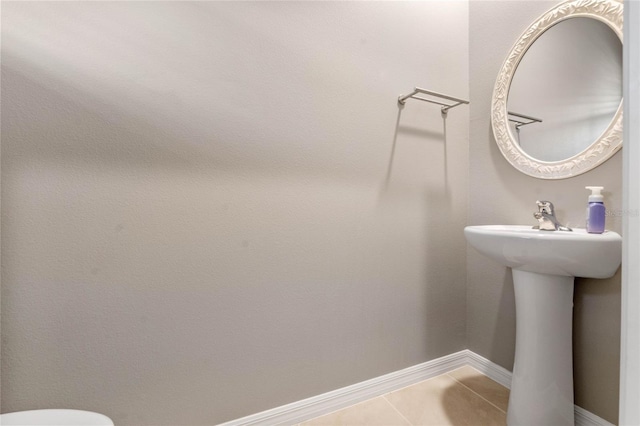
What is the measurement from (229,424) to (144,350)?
1.43ft

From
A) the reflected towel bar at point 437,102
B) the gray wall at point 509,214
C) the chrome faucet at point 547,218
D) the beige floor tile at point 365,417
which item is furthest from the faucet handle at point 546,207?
the beige floor tile at point 365,417

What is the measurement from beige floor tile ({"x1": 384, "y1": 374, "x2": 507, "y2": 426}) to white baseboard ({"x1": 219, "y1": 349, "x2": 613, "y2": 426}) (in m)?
0.05

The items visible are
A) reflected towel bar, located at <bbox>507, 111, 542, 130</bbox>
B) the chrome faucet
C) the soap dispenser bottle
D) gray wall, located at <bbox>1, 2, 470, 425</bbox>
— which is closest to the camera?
gray wall, located at <bbox>1, 2, 470, 425</bbox>

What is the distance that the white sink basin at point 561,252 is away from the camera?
886 millimetres

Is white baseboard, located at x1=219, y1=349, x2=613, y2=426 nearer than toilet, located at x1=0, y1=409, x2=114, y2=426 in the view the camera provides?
No

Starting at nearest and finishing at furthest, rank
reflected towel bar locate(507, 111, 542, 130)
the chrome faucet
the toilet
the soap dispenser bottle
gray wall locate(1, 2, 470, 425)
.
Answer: the toilet, gray wall locate(1, 2, 470, 425), the soap dispenser bottle, the chrome faucet, reflected towel bar locate(507, 111, 542, 130)

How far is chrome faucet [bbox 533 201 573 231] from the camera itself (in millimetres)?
1121

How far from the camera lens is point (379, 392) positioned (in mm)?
1379

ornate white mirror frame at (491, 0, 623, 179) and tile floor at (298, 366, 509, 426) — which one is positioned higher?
ornate white mirror frame at (491, 0, 623, 179)

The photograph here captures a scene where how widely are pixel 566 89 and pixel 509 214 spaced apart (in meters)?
0.57

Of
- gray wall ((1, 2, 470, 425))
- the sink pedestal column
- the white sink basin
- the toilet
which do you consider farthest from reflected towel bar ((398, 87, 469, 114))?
the toilet

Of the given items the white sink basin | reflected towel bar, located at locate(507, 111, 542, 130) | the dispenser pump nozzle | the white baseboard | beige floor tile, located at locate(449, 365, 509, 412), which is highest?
reflected towel bar, located at locate(507, 111, 542, 130)

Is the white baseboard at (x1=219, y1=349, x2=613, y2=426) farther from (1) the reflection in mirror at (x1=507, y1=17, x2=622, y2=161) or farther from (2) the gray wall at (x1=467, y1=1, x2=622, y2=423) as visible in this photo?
(1) the reflection in mirror at (x1=507, y1=17, x2=622, y2=161)

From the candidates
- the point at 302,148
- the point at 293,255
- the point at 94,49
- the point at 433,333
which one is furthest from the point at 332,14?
the point at 433,333
